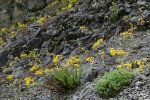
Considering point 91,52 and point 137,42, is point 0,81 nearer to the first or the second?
point 91,52

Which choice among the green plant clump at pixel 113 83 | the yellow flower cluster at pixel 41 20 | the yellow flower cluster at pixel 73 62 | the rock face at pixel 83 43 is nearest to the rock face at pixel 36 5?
the rock face at pixel 83 43

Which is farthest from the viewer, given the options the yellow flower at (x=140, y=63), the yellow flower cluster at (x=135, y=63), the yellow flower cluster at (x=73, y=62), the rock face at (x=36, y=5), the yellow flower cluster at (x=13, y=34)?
the rock face at (x=36, y=5)

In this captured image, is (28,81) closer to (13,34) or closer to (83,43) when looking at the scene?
(83,43)

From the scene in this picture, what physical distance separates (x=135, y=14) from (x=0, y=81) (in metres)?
5.80

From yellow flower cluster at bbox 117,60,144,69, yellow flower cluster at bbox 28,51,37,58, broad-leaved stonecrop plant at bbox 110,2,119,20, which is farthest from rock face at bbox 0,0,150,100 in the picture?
yellow flower cluster at bbox 117,60,144,69

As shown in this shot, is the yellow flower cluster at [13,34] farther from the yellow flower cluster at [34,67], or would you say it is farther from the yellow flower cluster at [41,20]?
the yellow flower cluster at [34,67]

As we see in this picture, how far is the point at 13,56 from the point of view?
15227 millimetres

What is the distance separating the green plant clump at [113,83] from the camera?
27.8ft

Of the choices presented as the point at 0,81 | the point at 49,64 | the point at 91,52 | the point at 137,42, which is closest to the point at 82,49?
the point at 91,52

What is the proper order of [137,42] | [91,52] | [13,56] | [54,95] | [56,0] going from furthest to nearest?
1. [56,0]
2. [13,56]
3. [91,52]
4. [137,42]
5. [54,95]

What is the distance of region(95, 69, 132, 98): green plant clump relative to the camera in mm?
8482

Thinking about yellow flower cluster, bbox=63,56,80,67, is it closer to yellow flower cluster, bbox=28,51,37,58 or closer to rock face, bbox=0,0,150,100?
rock face, bbox=0,0,150,100

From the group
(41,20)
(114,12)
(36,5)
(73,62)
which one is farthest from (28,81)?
(36,5)

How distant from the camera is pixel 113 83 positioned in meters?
8.46
